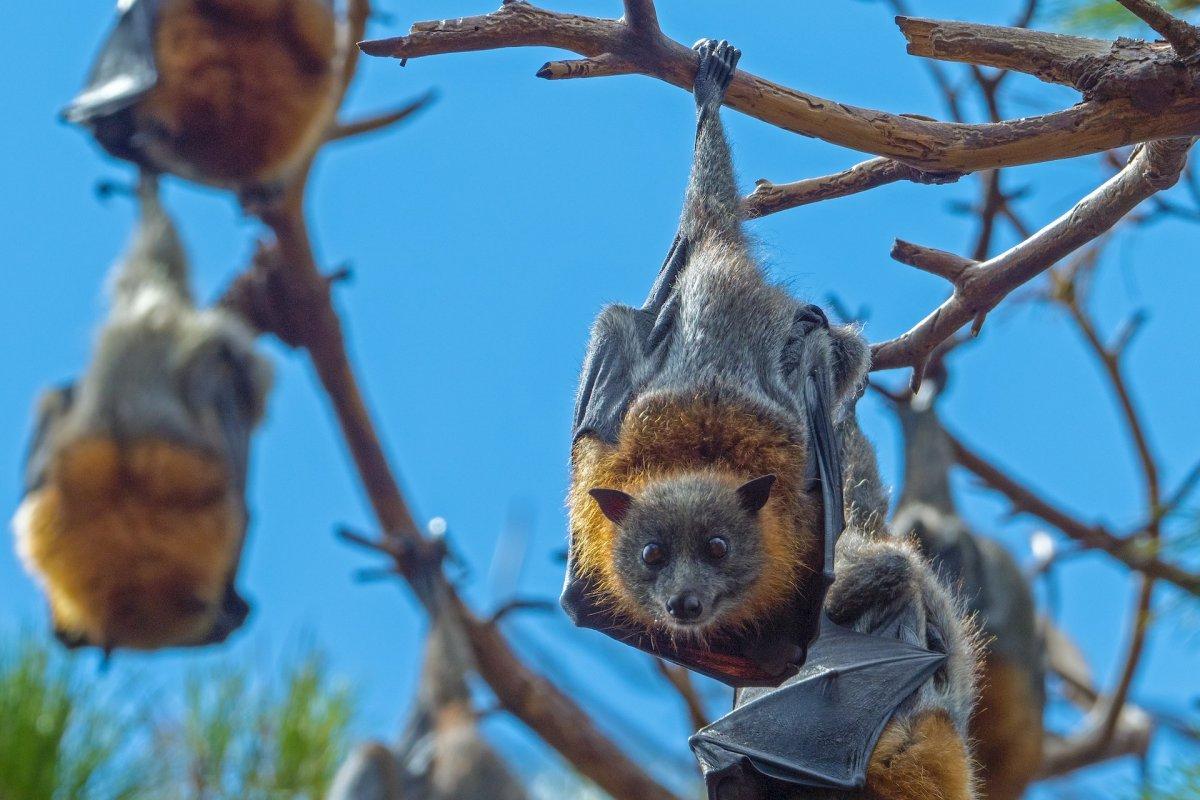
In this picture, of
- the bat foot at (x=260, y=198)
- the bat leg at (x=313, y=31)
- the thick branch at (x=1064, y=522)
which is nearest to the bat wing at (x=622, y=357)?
the thick branch at (x=1064, y=522)

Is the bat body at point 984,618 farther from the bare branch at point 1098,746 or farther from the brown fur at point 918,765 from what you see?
the brown fur at point 918,765

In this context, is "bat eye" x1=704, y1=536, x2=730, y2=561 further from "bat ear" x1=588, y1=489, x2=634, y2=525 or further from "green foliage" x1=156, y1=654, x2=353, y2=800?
"green foliage" x1=156, y1=654, x2=353, y2=800

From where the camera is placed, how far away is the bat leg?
9312 millimetres

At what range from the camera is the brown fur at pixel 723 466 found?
3.87m

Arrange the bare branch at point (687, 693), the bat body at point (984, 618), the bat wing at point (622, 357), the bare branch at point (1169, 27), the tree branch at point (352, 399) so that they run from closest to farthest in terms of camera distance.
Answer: the bare branch at point (1169, 27) → the bat wing at point (622, 357) → the bare branch at point (687, 693) → the bat body at point (984, 618) → the tree branch at point (352, 399)

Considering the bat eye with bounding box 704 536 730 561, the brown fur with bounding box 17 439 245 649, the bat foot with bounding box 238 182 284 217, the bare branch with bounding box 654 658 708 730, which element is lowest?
the bat eye with bounding box 704 536 730 561

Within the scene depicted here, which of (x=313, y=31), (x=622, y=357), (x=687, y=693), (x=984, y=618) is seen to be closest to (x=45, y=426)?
(x=313, y=31)

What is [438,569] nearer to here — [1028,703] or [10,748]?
[10,748]

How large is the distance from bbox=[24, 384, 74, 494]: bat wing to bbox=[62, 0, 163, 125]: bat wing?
7.78 feet

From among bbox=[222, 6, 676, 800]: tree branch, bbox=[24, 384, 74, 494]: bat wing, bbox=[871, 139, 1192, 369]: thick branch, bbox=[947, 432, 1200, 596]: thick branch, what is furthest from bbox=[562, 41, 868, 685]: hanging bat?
bbox=[24, 384, 74, 494]: bat wing

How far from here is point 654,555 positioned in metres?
3.82

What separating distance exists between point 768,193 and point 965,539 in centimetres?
479

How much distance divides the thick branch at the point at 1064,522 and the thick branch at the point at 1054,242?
381 centimetres

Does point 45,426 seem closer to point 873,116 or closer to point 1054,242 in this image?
point 873,116
